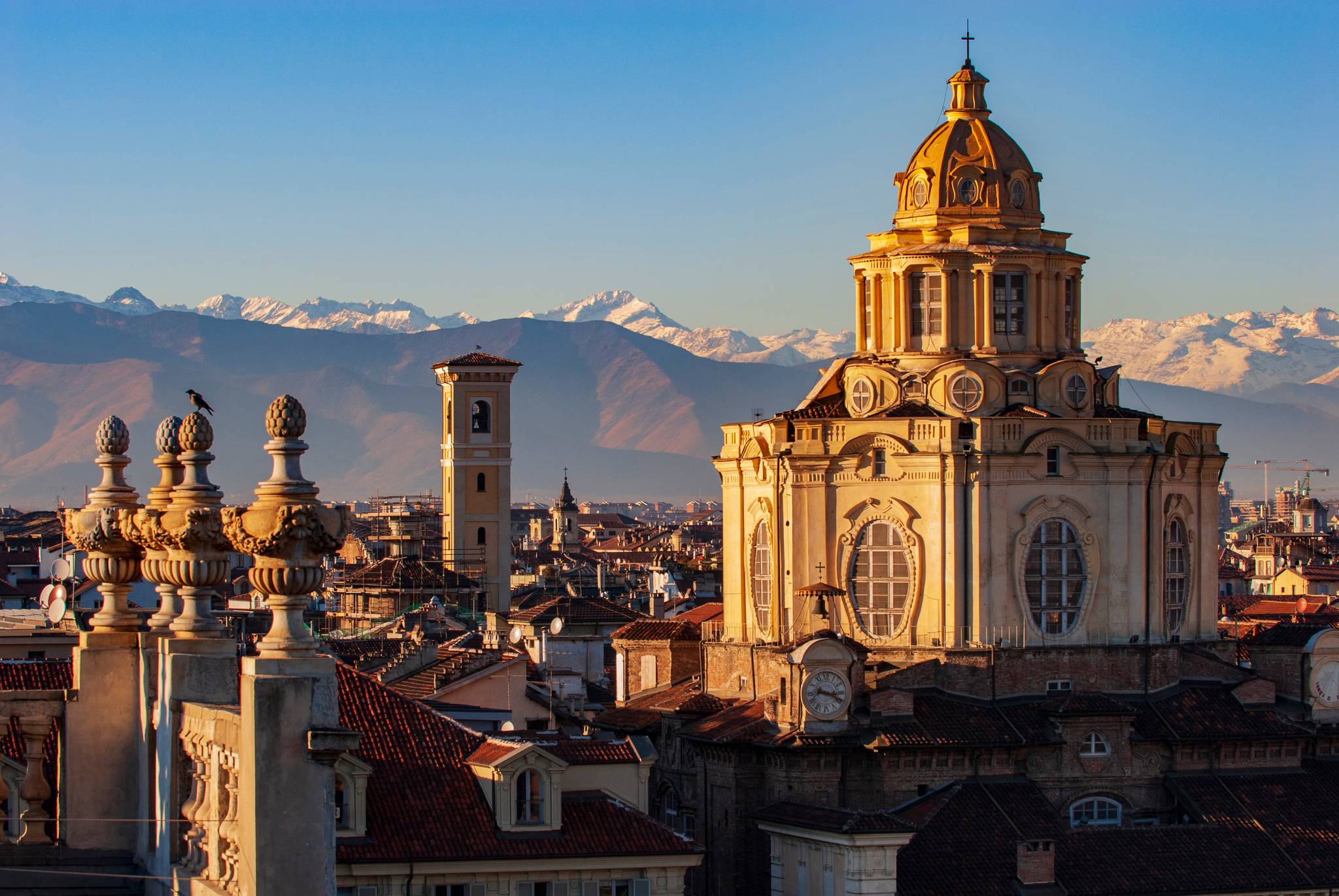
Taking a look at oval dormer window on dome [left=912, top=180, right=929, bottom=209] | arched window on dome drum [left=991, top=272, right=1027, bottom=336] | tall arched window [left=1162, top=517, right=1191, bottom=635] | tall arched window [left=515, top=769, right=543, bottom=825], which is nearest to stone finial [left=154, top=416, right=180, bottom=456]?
tall arched window [left=515, top=769, right=543, bottom=825]

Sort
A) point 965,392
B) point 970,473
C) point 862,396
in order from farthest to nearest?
point 862,396 → point 965,392 → point 970,473

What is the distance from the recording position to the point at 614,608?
85.2 metres

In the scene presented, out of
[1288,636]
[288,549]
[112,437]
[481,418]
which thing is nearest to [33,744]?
[112,437]

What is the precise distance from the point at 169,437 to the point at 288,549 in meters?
4.87

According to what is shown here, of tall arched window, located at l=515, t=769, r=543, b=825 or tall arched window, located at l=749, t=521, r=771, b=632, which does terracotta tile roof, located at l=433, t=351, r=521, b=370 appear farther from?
tall arched window, located at l=515, t=769, r=543, b=825

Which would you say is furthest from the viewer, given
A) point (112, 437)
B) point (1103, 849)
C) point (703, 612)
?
point (703, 612)

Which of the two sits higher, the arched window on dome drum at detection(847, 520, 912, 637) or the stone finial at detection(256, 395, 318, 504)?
the stone finial at detection(256, 395, 318, 504)

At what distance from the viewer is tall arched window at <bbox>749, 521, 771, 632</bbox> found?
182 ft

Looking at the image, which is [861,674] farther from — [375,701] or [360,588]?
[360,588]

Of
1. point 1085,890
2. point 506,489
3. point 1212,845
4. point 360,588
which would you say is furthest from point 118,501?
point 506,489

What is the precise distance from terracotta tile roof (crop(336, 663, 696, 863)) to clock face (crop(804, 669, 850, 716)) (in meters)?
11.1

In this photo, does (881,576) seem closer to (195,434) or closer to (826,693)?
(826,693)

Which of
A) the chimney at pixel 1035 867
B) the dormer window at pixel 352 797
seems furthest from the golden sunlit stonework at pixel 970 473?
the dormer window at pixel 352 797

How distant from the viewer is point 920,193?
189 ft
